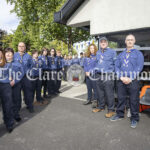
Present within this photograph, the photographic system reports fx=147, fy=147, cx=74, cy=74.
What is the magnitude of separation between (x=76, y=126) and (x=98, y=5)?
151 inches

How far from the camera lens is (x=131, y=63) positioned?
10.7ft

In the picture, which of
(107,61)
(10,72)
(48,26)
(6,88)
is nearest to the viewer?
(6,88)

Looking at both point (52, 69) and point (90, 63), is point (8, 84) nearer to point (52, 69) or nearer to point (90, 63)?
point (90, 63)

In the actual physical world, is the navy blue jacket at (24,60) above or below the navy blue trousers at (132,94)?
above

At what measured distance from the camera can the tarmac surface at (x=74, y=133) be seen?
2572 millimetres

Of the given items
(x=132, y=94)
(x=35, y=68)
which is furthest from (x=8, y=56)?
(x=132, y=94)

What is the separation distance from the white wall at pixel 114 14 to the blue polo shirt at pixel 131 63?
54.3 inches

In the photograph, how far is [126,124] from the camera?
339 centimetres

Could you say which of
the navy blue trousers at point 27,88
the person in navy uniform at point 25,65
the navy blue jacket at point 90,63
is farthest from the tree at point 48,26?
the navy blue trousers at point 27,88

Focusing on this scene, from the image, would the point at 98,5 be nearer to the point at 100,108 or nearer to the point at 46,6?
the point at 100,108

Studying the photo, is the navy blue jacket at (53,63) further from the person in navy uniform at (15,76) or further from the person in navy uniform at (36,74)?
the person in navy uniform at (15,76)

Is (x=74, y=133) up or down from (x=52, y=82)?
down

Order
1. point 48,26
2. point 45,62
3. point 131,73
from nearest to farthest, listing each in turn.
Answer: point 131,73
point 45,62
point 48,26

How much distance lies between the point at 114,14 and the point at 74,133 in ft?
11.9
